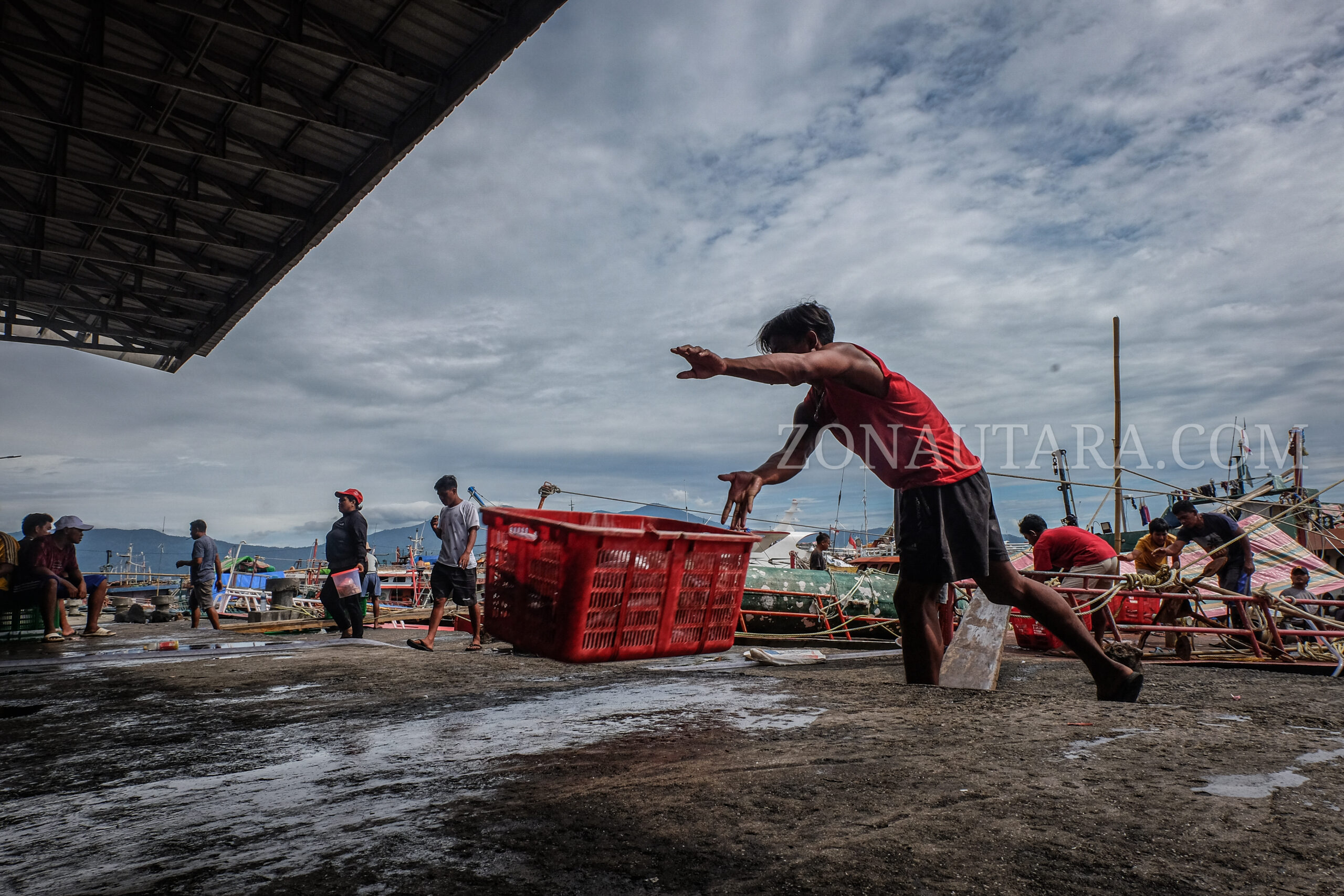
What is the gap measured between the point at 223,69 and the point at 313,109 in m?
0.78

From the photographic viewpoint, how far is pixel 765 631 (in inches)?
388

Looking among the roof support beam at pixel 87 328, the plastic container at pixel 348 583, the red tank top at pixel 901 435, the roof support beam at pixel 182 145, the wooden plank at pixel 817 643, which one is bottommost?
the wooden plank at pixel 817 643

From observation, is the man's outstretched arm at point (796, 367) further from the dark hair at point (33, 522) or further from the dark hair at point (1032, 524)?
the dark hair at point (33, 522)

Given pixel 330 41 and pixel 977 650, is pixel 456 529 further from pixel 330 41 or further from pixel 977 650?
pixel 977 650

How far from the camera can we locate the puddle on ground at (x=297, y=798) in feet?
5.29

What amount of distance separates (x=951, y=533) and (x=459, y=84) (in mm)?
5662

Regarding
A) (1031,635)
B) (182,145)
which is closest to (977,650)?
(1031,635)

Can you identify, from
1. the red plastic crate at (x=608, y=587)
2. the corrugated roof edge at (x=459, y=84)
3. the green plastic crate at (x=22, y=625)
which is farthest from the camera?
the green plastic crate at (x=22, y=625)

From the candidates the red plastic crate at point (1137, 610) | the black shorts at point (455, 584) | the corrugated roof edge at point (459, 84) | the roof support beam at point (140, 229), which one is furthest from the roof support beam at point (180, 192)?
the red plastic crate at point (1137, 610)

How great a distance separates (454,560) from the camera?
7.44m

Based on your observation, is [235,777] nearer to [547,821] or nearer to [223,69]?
[547,821]

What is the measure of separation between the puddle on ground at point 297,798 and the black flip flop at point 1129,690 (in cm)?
150

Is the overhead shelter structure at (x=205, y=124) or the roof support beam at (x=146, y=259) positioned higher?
the overhead shelter structure at (x=205, y=124)

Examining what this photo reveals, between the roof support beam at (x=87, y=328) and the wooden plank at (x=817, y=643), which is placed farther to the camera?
the roof support beam at (x=87, y=328)
